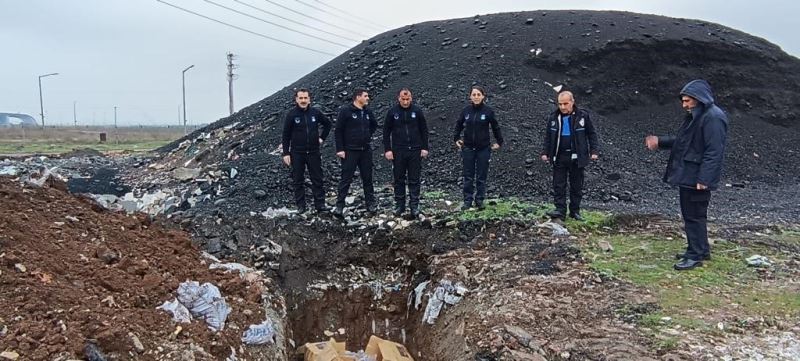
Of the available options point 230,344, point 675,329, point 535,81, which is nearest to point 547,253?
point 675,329

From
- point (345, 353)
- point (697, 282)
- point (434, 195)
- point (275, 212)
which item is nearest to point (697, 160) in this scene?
point (697, 282)

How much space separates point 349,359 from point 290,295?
189 centimetres

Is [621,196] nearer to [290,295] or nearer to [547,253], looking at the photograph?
[547,253]

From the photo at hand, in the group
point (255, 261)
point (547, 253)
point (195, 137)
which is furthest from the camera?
point (195, 137)

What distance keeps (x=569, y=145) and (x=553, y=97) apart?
6.48 meters

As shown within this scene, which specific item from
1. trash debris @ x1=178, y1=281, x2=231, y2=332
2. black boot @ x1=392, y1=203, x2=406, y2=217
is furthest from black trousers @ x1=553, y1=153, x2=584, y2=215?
trash debris @ x1=178, y1=281, x2=231, y2=332

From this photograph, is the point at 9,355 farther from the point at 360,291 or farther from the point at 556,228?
the point at 556,228

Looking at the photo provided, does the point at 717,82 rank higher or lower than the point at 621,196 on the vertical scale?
higher

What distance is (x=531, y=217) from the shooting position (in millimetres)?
8008

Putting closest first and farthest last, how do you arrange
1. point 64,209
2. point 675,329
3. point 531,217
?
point 675,329, point 64,209, point 531,217

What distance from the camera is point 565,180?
7852 mm

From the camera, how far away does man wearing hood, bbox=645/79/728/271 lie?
18.5 feet

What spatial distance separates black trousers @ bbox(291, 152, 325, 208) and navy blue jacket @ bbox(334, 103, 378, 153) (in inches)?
17.3

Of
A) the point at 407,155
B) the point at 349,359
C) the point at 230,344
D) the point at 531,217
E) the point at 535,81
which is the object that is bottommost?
the point at 349,359
